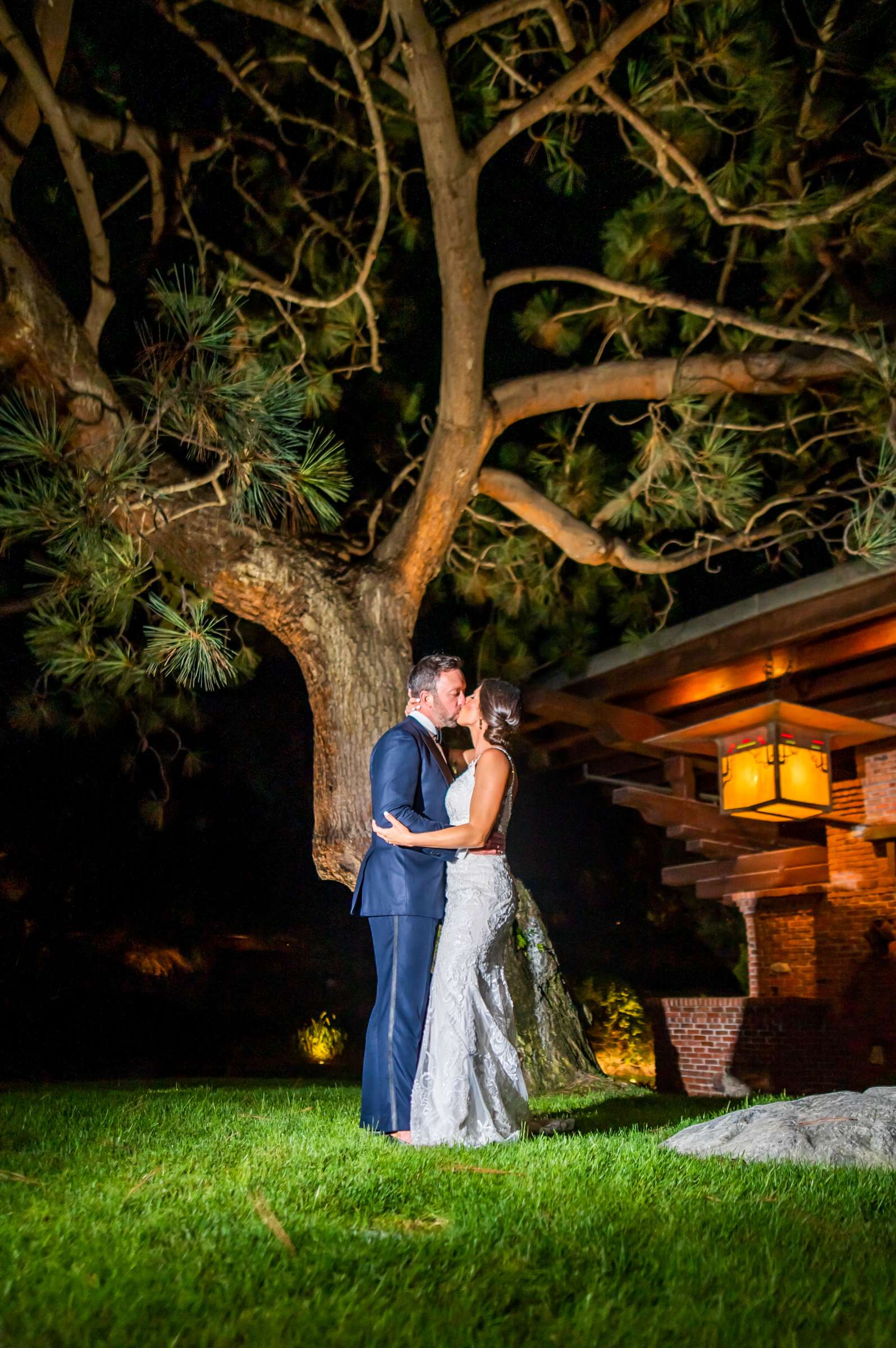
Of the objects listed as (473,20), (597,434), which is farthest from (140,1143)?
(597,434)

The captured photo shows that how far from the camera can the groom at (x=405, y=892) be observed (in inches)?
133

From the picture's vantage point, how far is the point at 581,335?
6246 mm

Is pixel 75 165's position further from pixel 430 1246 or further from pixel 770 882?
pixel 770 882

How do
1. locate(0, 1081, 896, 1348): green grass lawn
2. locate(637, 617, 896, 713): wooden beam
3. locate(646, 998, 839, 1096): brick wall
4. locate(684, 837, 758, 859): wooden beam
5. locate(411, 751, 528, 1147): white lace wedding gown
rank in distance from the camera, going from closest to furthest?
locate(0, 1081, 896, 1348): green grass lawn, locate(411, 751, 528, 1147): white lace wedding gown, locate(637, 617, 896, 713): wooden beam, locate(646, 998, 839, 1096): brick wall, locate(684, 837, 758, 859): wooden beam

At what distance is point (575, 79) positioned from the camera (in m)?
4.71

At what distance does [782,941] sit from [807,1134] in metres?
7.34

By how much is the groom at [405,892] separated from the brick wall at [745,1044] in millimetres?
6306

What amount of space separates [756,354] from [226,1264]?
16.7ft

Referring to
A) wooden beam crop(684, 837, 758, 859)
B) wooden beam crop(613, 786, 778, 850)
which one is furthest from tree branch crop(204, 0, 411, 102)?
wooden beam crop(684, 837, 758, 859)

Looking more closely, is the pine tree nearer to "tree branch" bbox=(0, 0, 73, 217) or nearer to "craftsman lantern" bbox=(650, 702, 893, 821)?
"tree branch" bbox=(0, 0, 73, 217)

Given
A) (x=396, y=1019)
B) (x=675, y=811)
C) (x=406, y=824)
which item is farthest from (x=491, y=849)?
(x=675, y=811)

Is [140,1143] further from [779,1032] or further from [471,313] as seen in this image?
[779,1032]

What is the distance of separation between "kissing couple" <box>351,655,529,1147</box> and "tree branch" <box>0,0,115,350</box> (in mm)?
2959

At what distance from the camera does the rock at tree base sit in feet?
9.55
